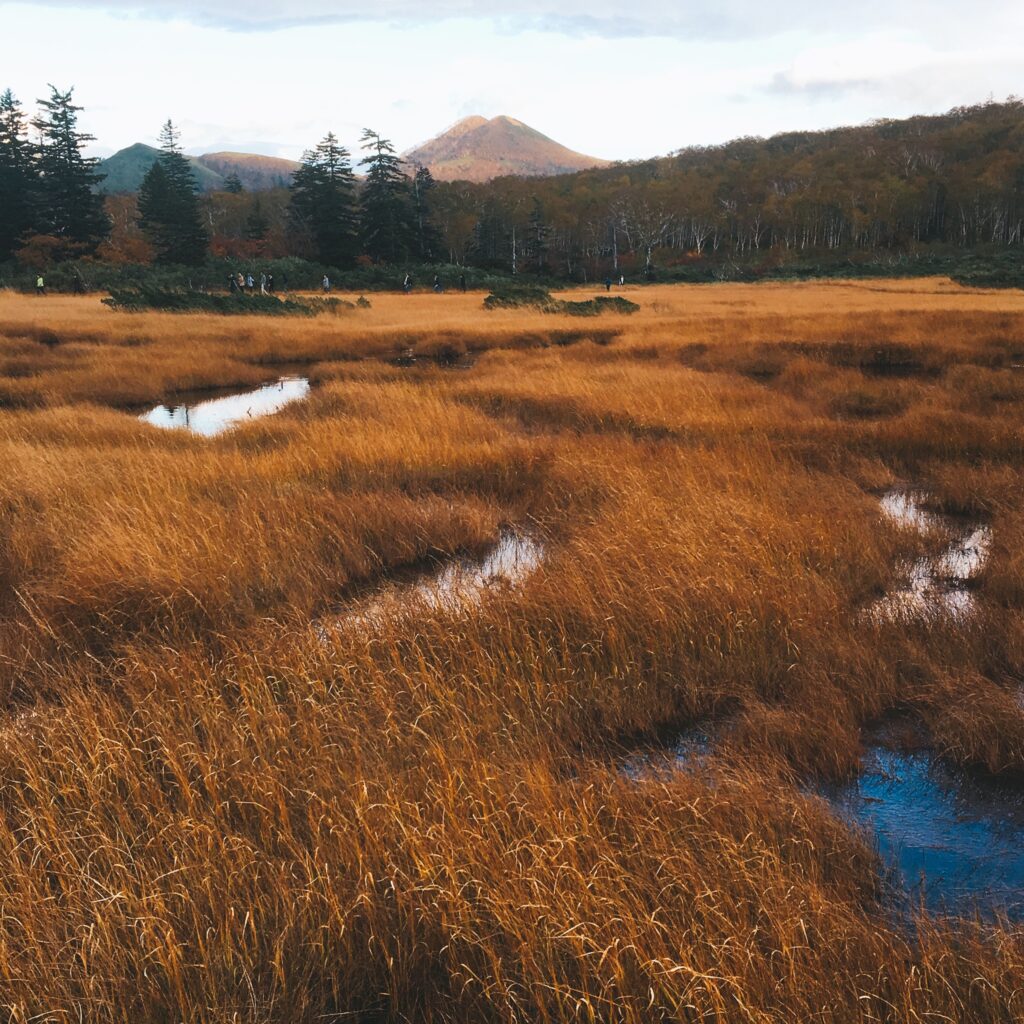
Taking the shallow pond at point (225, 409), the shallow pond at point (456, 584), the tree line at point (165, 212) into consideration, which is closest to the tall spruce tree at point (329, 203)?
the tree line at point (165, 212)

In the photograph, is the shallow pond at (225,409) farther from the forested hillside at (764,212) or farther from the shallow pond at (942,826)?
the forested hillside at (764,212)

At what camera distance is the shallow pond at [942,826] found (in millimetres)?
3215

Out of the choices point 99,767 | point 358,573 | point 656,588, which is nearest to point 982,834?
point 656,588

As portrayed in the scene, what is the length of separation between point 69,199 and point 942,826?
6947 cm

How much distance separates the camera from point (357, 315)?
31.5 metres

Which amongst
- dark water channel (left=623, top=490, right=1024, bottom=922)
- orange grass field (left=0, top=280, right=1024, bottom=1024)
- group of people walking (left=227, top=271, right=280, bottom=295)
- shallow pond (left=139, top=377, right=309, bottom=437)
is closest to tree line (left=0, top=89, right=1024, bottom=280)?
group of people walking (left=227, top=271, right=280, bottom=295)

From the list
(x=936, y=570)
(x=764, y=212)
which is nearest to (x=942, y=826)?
(x=936, y=570)

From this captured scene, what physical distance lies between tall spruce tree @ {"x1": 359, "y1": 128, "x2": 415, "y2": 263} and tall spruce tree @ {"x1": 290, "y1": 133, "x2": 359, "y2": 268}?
168cm

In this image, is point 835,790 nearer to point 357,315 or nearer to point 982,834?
point 982,834

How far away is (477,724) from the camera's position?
4004mm

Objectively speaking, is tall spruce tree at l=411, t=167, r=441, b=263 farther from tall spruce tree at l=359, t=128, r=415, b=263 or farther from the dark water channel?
the dark water channel

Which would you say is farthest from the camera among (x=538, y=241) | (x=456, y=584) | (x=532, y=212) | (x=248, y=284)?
(x=532, y=212)

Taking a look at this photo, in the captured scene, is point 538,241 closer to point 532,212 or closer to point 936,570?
point 532,212

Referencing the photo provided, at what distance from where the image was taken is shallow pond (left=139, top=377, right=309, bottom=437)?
14.4 metres
